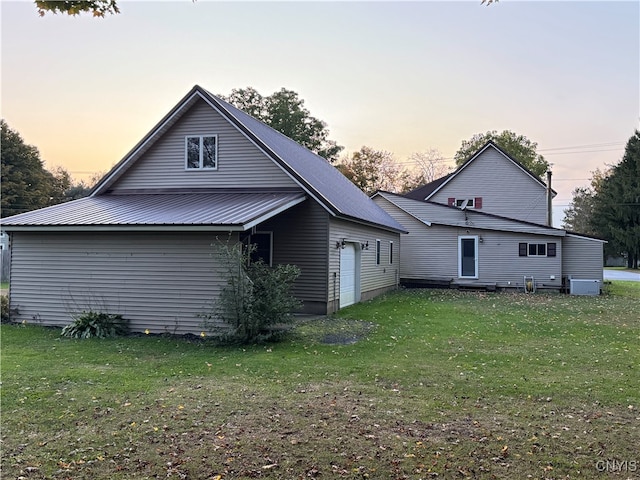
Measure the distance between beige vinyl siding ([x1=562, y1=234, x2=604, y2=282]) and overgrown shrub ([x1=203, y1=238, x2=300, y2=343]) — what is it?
16.5m

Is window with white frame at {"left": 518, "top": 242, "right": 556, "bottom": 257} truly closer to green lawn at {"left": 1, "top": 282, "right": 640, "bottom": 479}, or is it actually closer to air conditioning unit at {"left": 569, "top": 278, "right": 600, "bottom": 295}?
air conditioning unit at {"left": 569, "top": 278, "right": 600, "bottom": 295}

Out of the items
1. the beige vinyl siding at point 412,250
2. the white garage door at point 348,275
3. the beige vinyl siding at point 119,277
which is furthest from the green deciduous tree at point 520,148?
the beige vinyl siding at point 119,277

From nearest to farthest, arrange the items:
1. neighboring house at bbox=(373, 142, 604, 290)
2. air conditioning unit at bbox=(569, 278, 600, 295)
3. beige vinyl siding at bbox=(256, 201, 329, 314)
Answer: beige vinyl siding at bbox=(256, 201, 329, 314)
air conditioning unit at bbox=(569, 278, 600, 295)
neighboring house at bbox=(373, 142, 604, 290)

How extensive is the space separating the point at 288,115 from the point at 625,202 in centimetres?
3208

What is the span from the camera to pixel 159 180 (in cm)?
1413

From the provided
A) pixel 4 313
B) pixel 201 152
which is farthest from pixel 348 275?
pixel 4 313

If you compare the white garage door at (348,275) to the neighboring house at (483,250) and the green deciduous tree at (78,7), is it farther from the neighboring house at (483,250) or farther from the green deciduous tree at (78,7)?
the green deciduous tree at (78,7)

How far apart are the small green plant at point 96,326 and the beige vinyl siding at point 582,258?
18651 millimetres

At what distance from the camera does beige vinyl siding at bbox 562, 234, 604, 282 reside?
2086 cm

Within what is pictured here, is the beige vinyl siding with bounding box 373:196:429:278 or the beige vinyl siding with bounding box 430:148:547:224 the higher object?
the beige vinyl siding with bounding box 430:148:547:224

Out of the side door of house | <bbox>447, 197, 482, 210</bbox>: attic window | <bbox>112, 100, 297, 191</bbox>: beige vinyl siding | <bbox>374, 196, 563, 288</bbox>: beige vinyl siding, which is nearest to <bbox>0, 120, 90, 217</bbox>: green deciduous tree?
<bbox>112, 100, 297, 191</bbox>: beige vinyl siding

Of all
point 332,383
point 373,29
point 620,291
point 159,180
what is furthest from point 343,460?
point 620,291

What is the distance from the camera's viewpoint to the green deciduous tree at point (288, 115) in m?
41.0

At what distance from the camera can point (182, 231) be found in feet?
34.1
